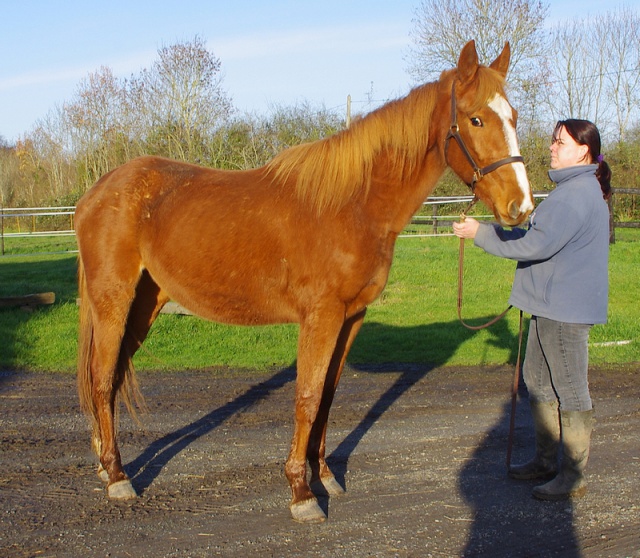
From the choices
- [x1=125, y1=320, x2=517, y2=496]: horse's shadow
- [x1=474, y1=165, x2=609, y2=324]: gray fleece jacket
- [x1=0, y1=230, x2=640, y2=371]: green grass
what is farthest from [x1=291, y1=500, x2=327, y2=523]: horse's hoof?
[x1=0, y1=230, x2=640, y2=371]: green grass

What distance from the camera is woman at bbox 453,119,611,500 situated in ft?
12.6

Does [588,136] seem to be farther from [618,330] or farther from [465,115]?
[618,330]

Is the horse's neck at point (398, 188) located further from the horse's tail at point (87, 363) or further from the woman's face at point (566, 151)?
the horse's tail at point (87, 363)

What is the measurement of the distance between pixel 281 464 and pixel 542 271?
2.20 m

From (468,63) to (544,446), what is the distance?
99.2 inches

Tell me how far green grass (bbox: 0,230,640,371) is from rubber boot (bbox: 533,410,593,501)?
12.0 feet

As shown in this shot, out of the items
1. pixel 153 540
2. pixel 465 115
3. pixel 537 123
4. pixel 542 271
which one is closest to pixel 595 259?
pixel 542 271

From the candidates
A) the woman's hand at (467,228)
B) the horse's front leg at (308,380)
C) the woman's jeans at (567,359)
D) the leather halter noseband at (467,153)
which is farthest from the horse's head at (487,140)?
the horse's front leg at (308,380)

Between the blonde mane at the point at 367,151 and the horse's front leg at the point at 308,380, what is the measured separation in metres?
0.69

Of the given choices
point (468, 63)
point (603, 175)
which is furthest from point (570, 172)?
point (468, 63)

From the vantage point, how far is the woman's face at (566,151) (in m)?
3.93

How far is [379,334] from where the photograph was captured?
30.3ft

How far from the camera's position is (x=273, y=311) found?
4.15m

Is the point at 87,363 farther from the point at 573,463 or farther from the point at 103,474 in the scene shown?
the point at 573,463
